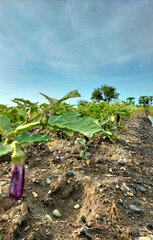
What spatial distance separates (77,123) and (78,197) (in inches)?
46.4

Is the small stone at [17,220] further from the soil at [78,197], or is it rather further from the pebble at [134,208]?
the pebble at [134,208]

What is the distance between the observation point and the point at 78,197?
1.75 m

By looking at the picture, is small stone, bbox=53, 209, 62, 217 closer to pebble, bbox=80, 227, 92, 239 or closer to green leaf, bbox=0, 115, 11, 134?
pebble, bbox=80, 227, 92, 239

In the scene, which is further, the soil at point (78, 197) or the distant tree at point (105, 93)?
the distant tree at point (105, 93)

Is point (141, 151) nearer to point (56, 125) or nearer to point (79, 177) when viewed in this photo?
point (79, 177)

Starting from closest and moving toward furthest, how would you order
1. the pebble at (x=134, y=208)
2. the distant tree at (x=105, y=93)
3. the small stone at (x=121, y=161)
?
1. the pebble at (x=134, y=208)
2. the small stone at (x=121, y=161)
3. the distant tree at (x=105, y=93)

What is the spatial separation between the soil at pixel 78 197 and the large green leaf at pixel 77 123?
85 centimetres

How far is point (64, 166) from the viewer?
2.12 m

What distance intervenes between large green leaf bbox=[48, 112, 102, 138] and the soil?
85 centimetres

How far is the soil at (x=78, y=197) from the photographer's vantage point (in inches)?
52.0

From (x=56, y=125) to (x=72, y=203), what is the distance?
3.77ft

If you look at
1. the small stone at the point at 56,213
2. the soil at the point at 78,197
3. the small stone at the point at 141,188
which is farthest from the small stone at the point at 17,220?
the small stone at the point at 141,188

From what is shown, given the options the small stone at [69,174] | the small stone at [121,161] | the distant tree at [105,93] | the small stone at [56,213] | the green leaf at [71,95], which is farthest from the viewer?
the distant tree at [105,93]

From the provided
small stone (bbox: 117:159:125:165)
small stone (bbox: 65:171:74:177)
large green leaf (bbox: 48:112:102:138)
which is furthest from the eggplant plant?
small stone (bbox: 117:159:125:165)
